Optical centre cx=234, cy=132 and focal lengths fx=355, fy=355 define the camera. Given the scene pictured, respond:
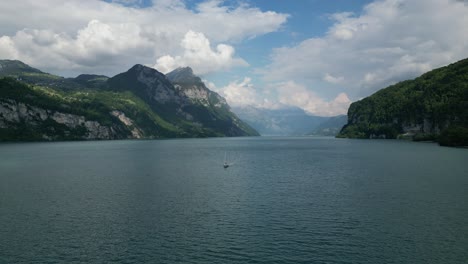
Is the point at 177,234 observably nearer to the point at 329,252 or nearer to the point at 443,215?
the point at 329,252

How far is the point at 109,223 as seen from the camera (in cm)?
6312

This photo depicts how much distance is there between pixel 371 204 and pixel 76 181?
86.9 meters

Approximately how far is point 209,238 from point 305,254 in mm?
15071

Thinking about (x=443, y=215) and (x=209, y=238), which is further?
(x=443, y=215)

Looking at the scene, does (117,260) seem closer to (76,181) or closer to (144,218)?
(144,218)

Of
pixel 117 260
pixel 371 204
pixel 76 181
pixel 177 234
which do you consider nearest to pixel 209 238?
pixel 177 234

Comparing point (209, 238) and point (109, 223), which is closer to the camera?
point (209, 238)

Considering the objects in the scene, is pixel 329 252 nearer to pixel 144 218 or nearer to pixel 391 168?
pixel 144 218

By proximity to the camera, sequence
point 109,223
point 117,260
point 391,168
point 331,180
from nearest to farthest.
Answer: point 117,260 → point 109,223 → point 331,180 → point 391,168

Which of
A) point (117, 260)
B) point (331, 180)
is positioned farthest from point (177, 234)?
point (331, 180)

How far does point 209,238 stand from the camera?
5444 centimetres

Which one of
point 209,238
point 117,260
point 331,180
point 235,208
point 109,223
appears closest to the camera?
point 117,260

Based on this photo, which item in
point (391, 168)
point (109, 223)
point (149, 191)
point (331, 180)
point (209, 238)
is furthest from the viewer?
point (391, 168)

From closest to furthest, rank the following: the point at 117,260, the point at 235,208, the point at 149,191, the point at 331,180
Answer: the point at 117,260
the point at 235,208
the point at 149,191
the point at 331,180
